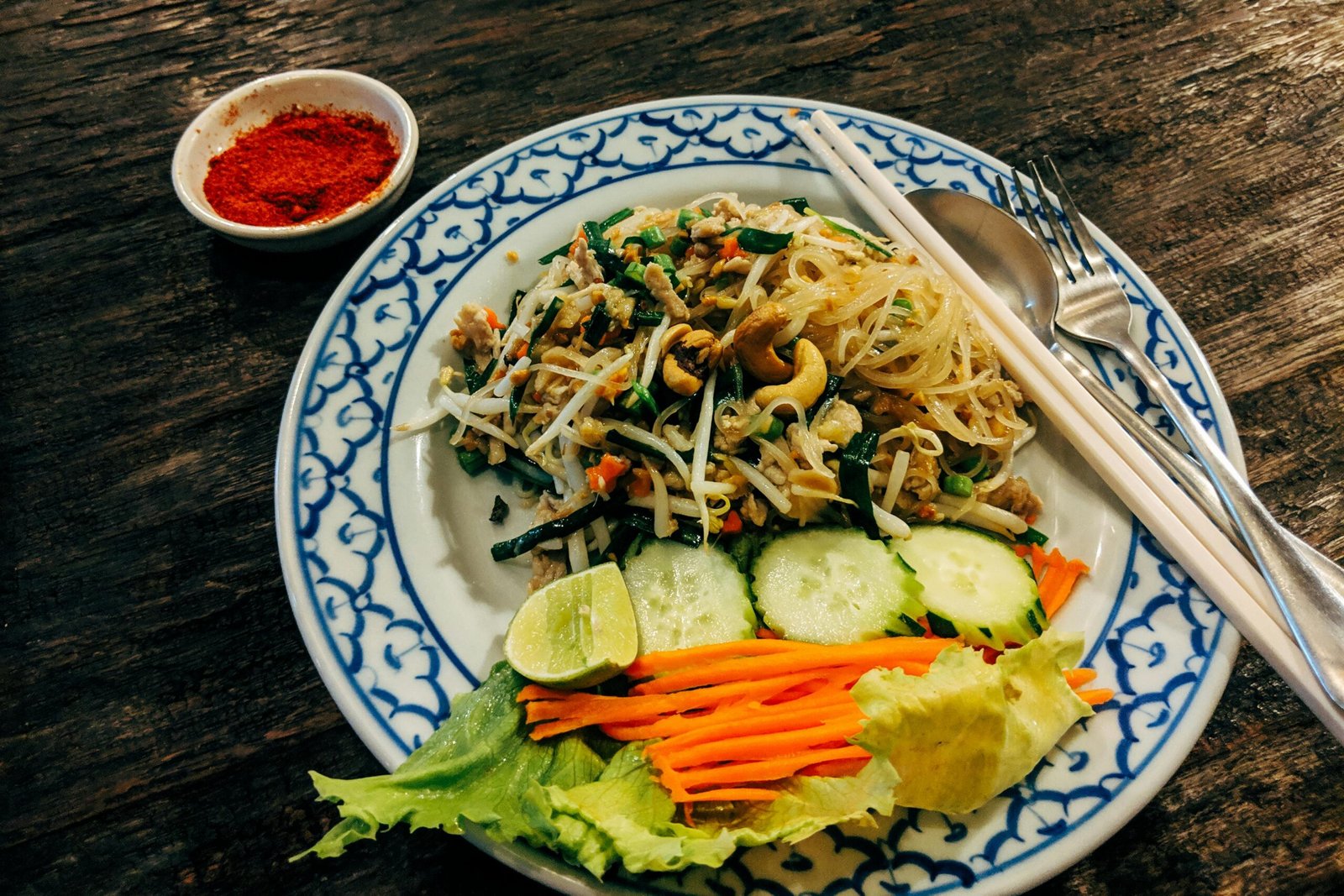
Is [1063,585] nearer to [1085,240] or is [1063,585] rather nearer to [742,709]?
[742,709]

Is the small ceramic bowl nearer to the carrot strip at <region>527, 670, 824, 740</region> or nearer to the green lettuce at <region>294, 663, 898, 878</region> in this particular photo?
the green lettuce at <region>294, 663, 898, 878</region>

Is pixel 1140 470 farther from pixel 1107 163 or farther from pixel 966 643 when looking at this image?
pixel 1107 163

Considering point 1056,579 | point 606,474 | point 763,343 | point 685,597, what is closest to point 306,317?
point 606,474

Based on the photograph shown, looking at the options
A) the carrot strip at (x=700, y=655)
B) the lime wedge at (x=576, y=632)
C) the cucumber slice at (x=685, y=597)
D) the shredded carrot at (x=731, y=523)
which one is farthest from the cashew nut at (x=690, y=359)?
the carrot strip at (x=700, y=655)

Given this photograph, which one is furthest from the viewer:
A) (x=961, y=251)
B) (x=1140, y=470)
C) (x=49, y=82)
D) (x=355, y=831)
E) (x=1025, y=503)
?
(x=49, y=82)

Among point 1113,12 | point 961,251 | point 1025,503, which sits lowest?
point 1025,503

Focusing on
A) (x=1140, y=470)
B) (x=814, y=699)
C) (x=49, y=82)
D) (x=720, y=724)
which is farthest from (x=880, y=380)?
(x=49, y=82)

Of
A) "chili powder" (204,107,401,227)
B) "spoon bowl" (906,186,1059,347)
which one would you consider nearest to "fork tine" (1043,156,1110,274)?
"spoon bowl" (906,186,1059,347)
